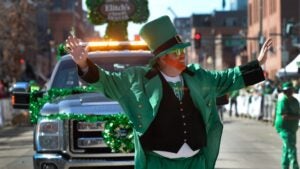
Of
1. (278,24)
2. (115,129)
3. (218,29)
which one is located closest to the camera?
(115,129)

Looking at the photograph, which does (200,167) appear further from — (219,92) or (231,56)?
(231,56)

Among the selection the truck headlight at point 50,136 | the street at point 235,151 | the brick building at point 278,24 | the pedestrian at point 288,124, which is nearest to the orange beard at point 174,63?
the truck headlight at point 50,136

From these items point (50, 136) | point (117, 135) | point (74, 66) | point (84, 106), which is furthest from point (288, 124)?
point (50, 136)

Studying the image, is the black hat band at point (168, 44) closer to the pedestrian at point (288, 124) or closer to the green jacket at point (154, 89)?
the green jacket at point (154, 89)

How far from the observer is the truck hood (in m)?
8.01

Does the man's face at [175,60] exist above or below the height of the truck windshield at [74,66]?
above

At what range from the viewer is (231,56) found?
424ft


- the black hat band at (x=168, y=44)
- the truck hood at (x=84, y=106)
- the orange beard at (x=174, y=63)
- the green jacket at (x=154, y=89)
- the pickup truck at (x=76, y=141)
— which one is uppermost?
the black hat band at (x=168, y=44)

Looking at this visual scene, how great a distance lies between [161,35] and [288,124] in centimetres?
735

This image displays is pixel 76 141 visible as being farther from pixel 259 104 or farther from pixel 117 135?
pixel 259 104

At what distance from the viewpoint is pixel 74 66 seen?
9.73m

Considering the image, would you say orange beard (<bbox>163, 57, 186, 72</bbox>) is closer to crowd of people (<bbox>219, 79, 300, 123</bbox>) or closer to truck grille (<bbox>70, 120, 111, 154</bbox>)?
truck grille (<bbox>70, 120, 111, 154</bbox>)

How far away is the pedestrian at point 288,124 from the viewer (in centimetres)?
1192

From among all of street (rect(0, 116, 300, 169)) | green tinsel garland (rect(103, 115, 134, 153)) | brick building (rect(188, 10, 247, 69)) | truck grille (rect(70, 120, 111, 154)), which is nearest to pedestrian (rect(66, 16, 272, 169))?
green tinsel garland (rect(103, 115, 134, 153))
